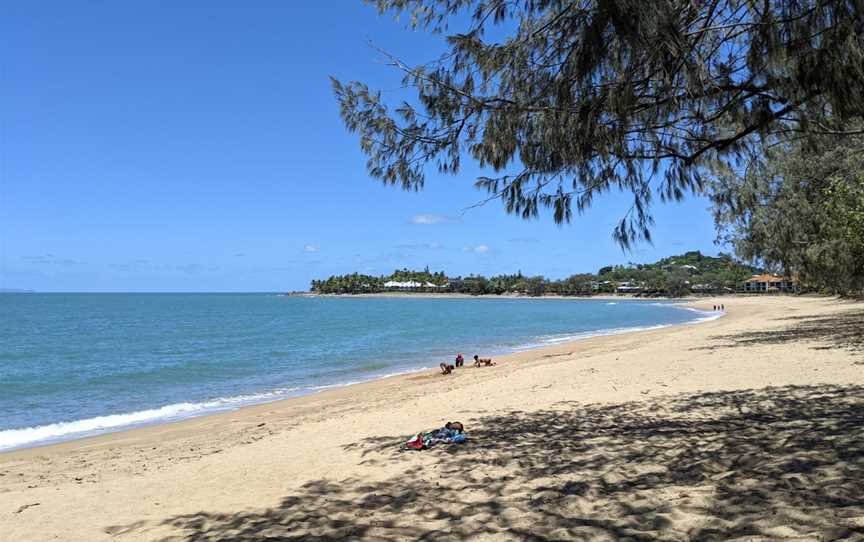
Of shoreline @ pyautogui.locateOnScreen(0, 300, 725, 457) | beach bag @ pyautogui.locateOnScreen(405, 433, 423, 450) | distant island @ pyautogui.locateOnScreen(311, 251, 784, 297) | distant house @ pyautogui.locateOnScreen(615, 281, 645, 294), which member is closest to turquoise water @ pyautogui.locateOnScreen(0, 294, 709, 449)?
shoreline @ pyautogui.locateOnScreen(0, 300, 725, 457)

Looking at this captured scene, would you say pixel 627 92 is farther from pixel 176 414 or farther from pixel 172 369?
pixel 172 369

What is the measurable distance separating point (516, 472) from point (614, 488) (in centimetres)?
100

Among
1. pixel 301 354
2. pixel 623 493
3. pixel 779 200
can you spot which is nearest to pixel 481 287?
pixel 301 354

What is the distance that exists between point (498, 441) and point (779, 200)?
12.9 metres

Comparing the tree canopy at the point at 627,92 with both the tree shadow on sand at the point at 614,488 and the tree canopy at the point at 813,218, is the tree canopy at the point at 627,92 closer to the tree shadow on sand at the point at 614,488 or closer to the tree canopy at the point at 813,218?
the tree shadow on sand at the point at 614,488

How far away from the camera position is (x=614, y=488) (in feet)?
15.1

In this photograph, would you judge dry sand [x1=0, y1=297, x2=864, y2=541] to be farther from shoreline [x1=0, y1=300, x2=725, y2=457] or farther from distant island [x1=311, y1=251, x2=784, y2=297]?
distant island [x1=311, y1=251, x2=784, y2=297]

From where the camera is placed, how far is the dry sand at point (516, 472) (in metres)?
3.99

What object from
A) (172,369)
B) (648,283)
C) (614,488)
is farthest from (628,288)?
(614,488)

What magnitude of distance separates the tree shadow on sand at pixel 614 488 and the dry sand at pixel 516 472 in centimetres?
2

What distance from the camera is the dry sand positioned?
157 inches

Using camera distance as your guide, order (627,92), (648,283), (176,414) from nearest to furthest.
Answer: (627,92) < (176,414) < (648,283)

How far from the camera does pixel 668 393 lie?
8914 millimetres

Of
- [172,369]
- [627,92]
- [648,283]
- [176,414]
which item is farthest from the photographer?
[648,283]
